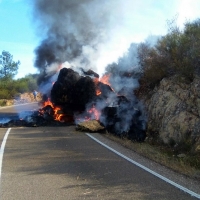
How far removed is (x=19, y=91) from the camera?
58875 mm

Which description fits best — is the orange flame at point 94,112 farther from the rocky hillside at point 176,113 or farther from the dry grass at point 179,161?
the dry grass at point 179,161

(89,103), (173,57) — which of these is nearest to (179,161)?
(173,57)

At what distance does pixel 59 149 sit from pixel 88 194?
459cm

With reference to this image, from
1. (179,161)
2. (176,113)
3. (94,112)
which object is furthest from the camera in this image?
(94,112)

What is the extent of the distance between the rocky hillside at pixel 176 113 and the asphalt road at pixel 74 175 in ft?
7.36

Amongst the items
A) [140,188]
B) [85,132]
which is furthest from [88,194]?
[85,132]

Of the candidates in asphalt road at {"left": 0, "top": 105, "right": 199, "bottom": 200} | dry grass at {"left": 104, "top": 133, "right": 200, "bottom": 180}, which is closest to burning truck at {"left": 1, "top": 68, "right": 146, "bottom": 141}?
dry grass at {"left": 104, "top": 133, "right": 200, "bottom": 180}

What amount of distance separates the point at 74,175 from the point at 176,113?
600 cm

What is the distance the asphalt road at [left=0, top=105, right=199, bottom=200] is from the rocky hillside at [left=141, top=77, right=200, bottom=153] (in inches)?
88.3

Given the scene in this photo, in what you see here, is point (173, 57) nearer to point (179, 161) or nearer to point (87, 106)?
point (179, 161)

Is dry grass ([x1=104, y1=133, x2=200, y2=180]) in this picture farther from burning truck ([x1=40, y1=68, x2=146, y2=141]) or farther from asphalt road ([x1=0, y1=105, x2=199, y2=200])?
burning truck ([x1=40, y1=68, x2=146, y2=141])

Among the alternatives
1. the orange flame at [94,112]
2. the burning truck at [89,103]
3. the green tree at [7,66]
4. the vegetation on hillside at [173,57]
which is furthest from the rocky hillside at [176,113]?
the green tree at [7,66]

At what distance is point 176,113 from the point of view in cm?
1201

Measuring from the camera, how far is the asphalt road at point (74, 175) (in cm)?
575
